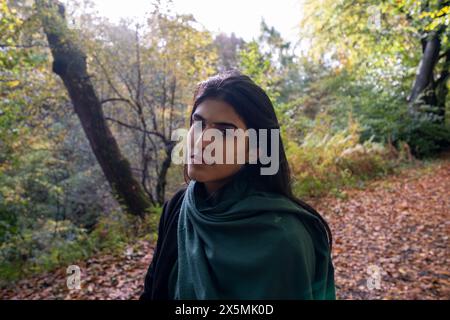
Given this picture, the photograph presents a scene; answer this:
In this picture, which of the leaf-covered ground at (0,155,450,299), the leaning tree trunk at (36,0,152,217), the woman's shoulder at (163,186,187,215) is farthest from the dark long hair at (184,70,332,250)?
the leaning tree trunk at (36,0,152,217)

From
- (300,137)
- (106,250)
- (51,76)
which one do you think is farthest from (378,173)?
(51,76)

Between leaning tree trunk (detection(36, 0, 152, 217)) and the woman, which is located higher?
leaning tree trunk (detection(36, 0, 152, 217))

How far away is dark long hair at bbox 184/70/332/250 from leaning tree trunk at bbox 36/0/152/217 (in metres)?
4.53

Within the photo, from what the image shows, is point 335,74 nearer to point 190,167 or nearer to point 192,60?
point 192,60

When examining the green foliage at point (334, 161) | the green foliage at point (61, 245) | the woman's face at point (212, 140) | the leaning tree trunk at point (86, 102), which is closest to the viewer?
the woman's face at point (212, 140)

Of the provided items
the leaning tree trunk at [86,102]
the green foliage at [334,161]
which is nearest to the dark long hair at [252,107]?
the leaning tree trunk at [86,102]

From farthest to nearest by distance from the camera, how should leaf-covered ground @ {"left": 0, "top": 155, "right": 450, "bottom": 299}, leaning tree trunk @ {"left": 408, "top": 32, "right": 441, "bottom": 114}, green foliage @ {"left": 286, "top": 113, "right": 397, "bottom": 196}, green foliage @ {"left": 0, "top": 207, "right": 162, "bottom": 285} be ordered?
leaning tree trunk @ {"left": 408, "top": 32, "right": 441, "bottom": 114} < green foliage @ {"left": 286, "top": 113, "right": 397, "bottom": 196} < green foliage @ {"left": 0, "top": 207, "right": 162, "bottom": 285} < leaf-covered ground @ {"left": 0, "top": 155, "right": 450, "bottom": 299}

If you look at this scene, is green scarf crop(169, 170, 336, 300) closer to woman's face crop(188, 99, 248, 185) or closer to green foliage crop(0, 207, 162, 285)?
woman's face crop(188, 99, 248, 185)

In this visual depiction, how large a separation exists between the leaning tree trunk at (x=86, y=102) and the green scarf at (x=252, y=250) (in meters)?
4.78

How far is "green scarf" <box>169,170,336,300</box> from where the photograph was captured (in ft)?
3.35

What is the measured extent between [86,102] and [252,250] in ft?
17.1

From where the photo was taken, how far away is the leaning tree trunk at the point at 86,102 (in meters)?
4.81

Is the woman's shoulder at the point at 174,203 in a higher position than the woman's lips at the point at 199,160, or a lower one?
lower

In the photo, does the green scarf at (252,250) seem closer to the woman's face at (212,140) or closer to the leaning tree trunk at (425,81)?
the woman's face at (212,140)
